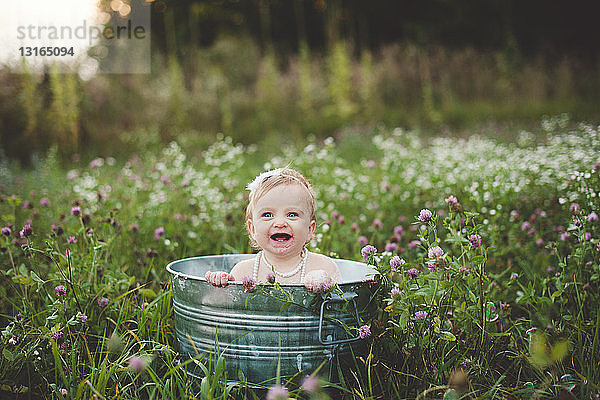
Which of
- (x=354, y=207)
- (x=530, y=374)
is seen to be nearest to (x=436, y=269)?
(x=530, y=374)

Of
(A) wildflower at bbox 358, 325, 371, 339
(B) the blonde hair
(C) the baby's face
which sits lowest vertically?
(A) wildflower at bbox 358, 325, 371, 339

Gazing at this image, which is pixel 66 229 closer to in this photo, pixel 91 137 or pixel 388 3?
pixel 91 137

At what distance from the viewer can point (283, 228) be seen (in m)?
2.15

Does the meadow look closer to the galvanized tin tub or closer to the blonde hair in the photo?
the galvanized tin tub

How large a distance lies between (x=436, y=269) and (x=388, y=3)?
14178 mm

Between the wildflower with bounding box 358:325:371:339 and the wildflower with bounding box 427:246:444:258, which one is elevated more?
the wildflower with bounding box 427:246:444:258

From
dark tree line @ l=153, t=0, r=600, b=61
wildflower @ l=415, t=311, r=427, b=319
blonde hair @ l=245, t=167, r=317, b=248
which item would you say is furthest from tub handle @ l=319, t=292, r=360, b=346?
dark tree line @ l=153, t=0, r=600, b=61

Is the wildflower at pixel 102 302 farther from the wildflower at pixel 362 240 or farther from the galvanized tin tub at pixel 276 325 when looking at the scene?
the wildflower at pixel 362 240

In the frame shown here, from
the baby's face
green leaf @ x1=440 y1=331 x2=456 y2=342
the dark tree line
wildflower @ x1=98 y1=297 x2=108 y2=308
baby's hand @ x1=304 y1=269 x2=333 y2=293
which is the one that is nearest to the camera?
baby's hand @ x1=304 y1=269 x2=333 y2=293

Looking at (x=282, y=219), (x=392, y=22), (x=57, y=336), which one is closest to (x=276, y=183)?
(x=282, y=219)

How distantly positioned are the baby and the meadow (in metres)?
0.23

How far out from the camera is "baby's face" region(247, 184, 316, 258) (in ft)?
7.06

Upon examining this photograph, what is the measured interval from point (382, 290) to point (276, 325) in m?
0.40

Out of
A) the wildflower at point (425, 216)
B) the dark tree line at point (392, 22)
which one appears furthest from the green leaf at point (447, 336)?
the dark tree line at point (392, 22)
